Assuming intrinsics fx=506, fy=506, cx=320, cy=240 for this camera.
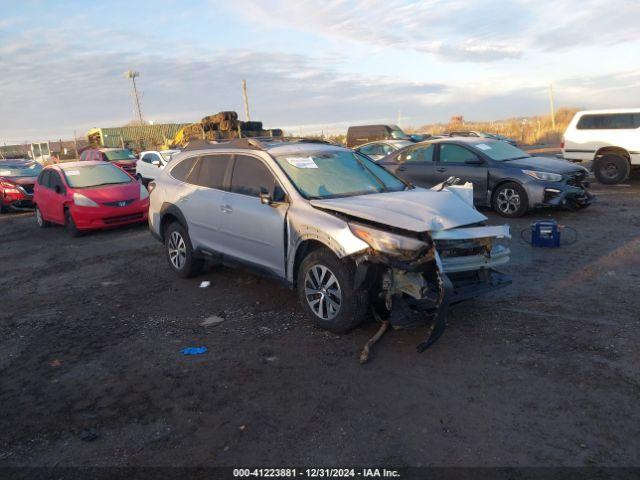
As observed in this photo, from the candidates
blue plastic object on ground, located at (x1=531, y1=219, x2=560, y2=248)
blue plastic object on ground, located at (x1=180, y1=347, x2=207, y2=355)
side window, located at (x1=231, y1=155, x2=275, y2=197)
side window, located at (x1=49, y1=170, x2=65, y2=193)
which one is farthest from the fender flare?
blue plastic object on ground, located at (x1=531, y1=219, x2=560, y2=248)

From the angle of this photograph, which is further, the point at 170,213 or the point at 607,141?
the point at 607,141

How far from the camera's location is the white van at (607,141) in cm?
1277

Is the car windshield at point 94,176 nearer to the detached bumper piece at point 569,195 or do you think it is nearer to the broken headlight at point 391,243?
the broken headlight at point 391,243

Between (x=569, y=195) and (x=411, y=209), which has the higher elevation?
(x=411, y=209)

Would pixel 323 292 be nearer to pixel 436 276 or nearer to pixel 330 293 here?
pixel 330 293

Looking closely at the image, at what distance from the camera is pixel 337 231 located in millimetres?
4535

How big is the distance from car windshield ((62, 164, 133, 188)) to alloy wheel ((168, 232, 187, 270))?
4994 millimetres

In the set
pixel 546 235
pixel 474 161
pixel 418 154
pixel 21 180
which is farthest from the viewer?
pixel 21 180

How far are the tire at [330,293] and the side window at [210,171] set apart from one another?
6.35 feet

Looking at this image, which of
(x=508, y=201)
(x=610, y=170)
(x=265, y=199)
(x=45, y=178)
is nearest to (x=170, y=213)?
(x=265, y=199)

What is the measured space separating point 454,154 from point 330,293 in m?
6.86

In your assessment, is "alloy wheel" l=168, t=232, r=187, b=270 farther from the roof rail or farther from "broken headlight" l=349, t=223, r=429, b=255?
"broken headlight" l=349, t=223, r=429, b=255

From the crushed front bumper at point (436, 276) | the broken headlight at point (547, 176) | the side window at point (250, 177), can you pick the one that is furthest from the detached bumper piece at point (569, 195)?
the side window at point (250, 177)

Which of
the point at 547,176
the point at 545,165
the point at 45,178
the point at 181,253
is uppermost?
the point at 45,178
